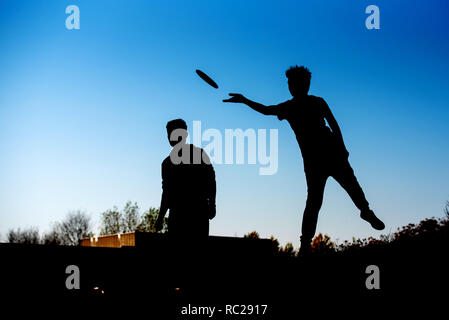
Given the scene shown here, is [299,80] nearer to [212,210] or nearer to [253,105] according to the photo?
[253,105]

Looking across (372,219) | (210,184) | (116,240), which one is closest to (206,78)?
(210,184)

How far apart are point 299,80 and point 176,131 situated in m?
1.88

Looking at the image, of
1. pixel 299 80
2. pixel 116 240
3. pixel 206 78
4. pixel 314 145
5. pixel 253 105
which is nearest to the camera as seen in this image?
pixel 314 145

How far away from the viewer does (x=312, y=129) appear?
18.0 feet

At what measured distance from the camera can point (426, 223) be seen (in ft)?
26.5

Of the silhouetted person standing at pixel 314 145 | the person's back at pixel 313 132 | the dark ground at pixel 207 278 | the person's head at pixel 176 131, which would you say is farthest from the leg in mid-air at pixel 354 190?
the person's head at pixel 176 131

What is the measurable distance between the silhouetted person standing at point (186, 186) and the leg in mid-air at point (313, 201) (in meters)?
1.38

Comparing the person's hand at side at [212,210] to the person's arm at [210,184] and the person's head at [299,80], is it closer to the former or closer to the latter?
the person's arm at [210,184]

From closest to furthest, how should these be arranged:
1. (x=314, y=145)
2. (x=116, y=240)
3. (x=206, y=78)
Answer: (x=314, y=145) < (x=206, y=78) < (x=116, y=240)

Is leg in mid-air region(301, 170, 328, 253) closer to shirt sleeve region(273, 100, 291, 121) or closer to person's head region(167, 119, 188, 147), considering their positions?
shirt sleeve region(273, 100, 291, 121)

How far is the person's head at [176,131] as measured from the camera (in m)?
5.50
